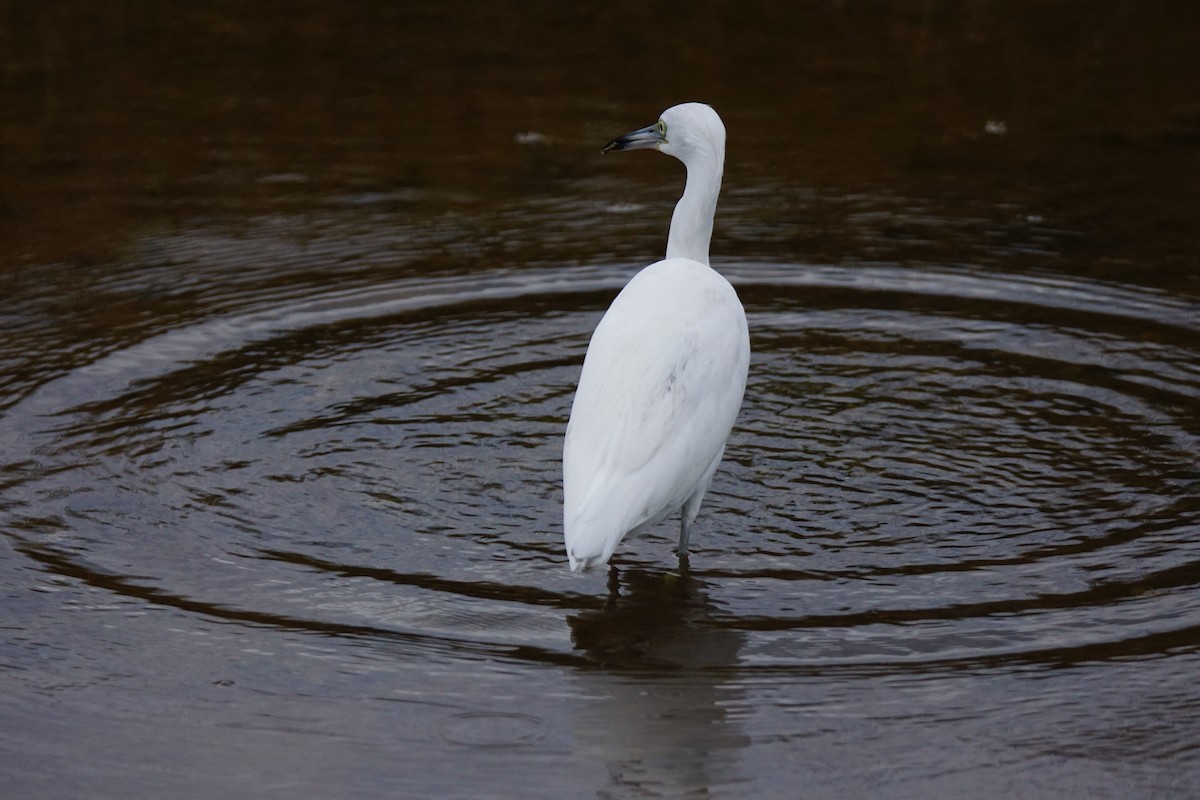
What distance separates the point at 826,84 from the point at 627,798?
7733 millimetres

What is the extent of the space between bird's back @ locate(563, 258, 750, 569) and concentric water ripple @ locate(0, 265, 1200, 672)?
1.26ft

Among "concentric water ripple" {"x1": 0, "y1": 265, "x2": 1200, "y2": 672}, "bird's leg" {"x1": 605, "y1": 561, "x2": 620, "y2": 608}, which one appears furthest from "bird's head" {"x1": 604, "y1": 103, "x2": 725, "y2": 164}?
"bird's leg" {"x1": 605, "y1": 561, "x2": 620, "y2": 608}

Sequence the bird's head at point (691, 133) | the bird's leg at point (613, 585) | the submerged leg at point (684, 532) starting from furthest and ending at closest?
the bird's head at point (691, 133)
the submerged leg at point (684, 532)
the bird's leg at point (613, 585)

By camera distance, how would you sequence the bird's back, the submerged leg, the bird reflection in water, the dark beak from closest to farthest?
1. the bird reflection in water
2. the bird's back
3. the submerged leg
4. the dark beak

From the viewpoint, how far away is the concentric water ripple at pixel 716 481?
4934mm

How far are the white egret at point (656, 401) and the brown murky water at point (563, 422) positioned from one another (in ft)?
1.22

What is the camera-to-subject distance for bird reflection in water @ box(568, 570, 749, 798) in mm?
4141

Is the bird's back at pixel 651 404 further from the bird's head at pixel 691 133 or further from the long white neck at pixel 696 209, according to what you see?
the bird's head at pixel 691 133

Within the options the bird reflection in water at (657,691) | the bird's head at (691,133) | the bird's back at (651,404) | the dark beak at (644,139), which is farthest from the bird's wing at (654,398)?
the dark beak at (644,139)

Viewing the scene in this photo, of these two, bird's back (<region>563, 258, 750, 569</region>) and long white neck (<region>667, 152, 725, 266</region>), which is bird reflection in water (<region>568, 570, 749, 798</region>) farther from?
long white neck (<region>667, 152, 725, 266</region>)

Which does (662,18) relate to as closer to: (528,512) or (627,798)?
(528,512)

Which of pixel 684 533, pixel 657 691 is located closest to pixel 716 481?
pixel 684 533

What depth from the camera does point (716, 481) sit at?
5938mm

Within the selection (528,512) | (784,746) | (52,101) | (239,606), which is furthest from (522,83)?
(784,746)
